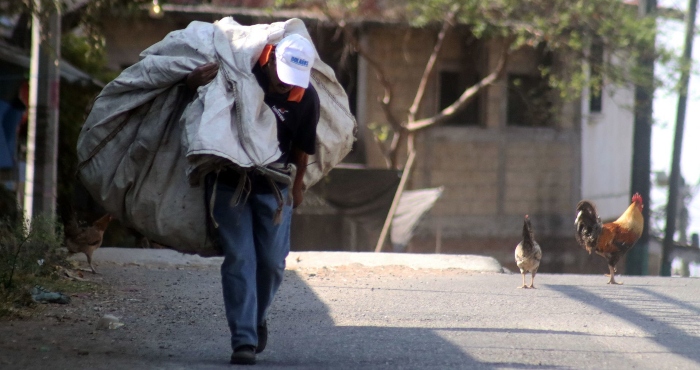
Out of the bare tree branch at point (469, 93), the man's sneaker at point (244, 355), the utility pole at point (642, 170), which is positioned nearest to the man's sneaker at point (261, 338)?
the man's sneaker at point (244, 355)

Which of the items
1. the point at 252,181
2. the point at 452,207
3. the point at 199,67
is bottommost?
the point at 452,207

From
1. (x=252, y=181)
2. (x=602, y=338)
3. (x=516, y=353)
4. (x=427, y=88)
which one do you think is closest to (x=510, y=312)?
(x=602, y=338)

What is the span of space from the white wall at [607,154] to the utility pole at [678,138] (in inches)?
142

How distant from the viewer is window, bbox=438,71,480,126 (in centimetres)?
1934

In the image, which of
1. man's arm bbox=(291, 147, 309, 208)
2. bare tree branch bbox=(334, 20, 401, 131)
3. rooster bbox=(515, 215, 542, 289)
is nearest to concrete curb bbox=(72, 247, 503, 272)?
rooster bbox=(515, 215, 542, 289)

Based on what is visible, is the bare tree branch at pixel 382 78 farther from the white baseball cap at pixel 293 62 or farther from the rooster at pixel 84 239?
the white baseball cap at pixel 293 62

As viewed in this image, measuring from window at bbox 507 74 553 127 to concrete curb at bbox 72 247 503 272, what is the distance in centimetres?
973

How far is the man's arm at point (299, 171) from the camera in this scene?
16.6 feet

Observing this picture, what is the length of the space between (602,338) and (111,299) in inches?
138

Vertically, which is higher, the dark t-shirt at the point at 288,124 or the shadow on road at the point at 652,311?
the dark t-shirt at the point at 288,124

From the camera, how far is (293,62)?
4.62 m

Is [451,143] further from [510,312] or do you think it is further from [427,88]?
[510,312]

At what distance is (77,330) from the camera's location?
5699 mm

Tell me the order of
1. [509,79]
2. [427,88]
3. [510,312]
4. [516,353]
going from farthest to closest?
[509,79] → [427,88] → [510,312] → [516,353]
